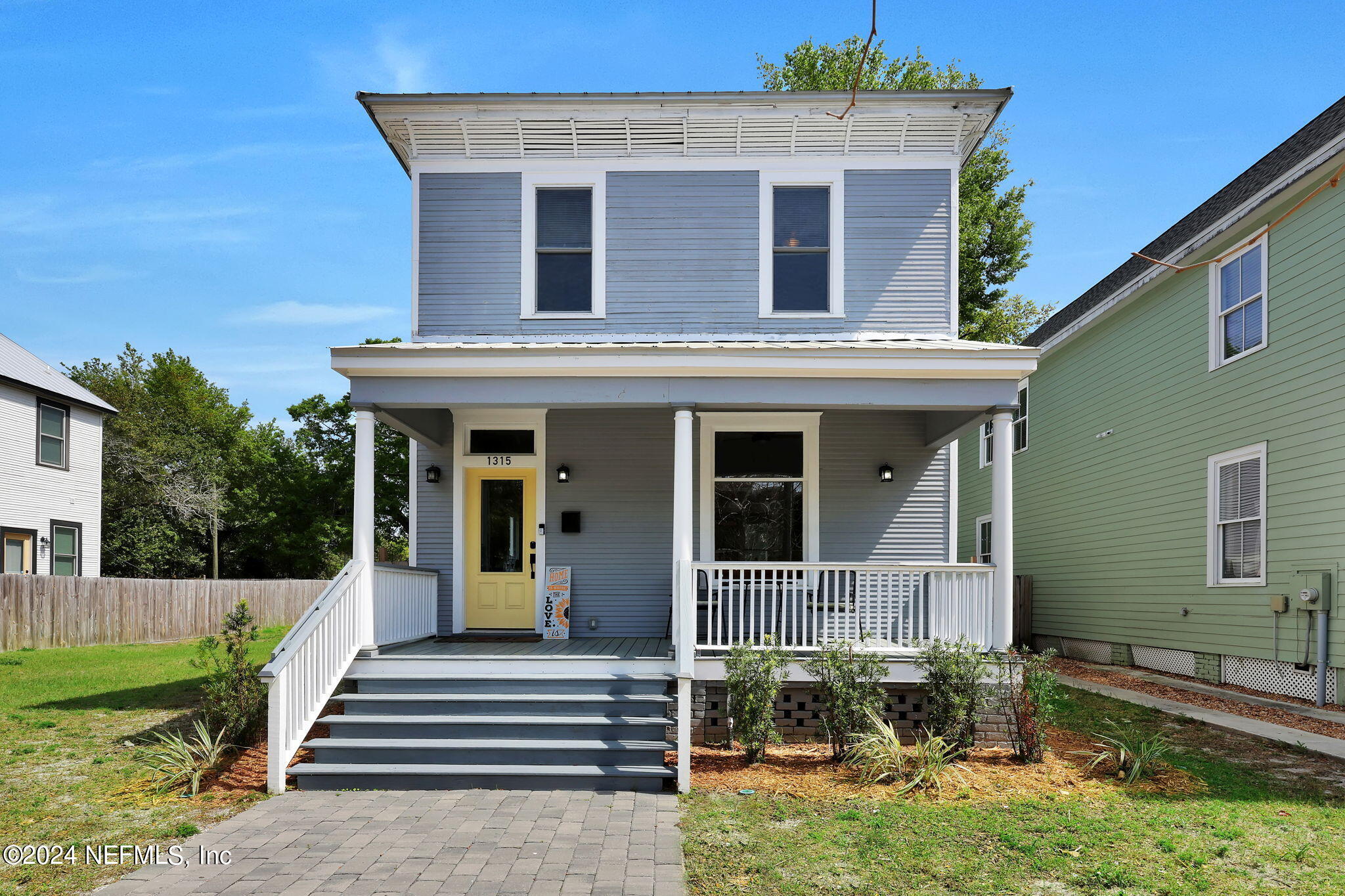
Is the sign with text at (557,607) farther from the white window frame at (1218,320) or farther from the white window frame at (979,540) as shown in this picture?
the white window frame at (979,540)

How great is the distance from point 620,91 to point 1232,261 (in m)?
7.77

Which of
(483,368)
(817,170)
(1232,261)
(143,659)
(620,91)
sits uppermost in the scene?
(620,91)

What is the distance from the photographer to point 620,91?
9711 millimetres

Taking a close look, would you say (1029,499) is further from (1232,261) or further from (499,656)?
(499,656)

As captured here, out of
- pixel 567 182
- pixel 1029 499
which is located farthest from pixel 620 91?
pixel 1029 499

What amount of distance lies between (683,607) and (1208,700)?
6.51 metres

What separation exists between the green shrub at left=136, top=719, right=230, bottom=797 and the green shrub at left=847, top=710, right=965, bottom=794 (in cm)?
477

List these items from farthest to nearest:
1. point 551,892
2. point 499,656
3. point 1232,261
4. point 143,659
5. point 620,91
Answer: point 143,659, point 1232,261, point 620,91, point 499,656, point 551,892

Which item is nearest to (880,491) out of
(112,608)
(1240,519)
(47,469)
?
(1240,519)

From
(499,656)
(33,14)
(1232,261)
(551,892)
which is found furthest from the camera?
(33,14)

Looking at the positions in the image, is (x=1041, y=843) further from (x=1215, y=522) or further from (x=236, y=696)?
(x=1215, y=522)

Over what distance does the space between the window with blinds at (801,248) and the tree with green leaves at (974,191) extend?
44.9ft

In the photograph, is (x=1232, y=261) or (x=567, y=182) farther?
(x=1232, y=261)

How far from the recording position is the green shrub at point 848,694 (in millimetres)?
6930
